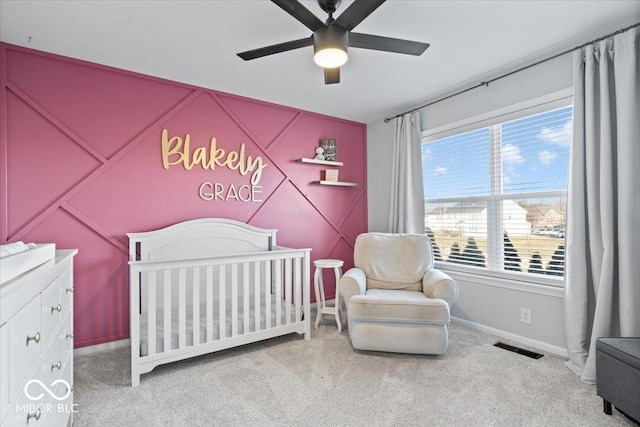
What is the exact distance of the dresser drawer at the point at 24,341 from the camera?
797 mm

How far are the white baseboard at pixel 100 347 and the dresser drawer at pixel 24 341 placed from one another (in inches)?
72.1

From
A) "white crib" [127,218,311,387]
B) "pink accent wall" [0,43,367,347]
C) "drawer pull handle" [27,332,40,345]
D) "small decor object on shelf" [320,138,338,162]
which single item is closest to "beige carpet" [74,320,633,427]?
"white crib" [127,218,311,387]

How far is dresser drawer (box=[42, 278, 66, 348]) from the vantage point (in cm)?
111

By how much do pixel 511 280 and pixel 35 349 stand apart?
3.16 metres

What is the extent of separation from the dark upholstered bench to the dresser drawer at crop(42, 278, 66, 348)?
2567 mm

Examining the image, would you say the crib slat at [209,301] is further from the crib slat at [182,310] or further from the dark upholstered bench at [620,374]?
the dark upholstered bench at [620,374]

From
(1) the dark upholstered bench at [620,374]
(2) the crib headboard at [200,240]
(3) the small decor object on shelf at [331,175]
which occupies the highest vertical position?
(3) the small decor object on shelf at [331,175]

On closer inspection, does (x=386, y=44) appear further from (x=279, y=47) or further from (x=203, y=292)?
(x=203, y=292)

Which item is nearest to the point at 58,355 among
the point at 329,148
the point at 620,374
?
the point at 620,374

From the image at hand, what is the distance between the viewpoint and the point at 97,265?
8.34 feet

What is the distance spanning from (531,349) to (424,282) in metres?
0.95

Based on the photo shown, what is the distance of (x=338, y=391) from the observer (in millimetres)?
1962

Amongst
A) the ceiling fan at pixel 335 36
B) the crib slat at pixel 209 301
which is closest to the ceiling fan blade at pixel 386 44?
the ceiling fan at pixel 335 36

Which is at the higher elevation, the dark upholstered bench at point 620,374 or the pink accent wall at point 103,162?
the pink accent wall at point 103,162
